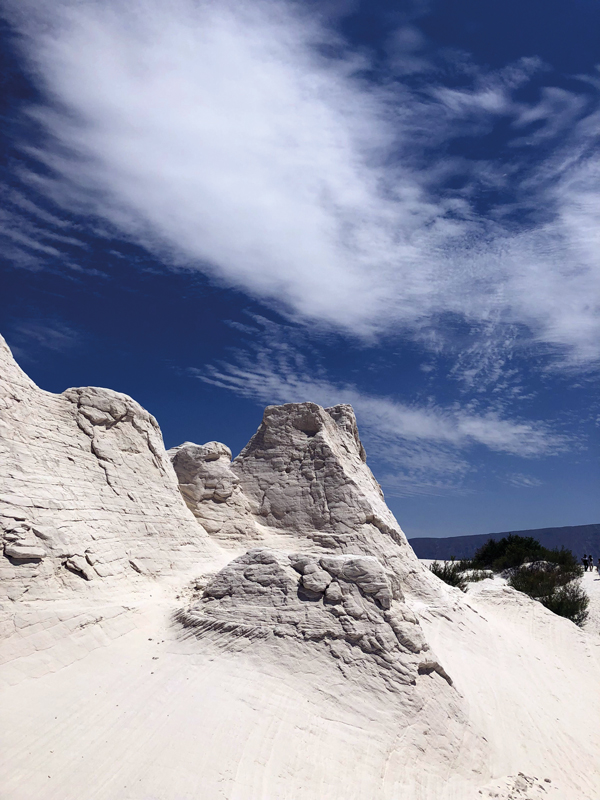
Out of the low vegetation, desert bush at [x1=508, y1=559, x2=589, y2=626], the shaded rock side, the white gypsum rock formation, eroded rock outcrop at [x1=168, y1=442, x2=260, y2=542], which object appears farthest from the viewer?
the low vegetation

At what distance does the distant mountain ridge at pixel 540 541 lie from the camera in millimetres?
65375

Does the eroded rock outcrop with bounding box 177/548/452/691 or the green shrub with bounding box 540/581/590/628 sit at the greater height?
the green shrub with bounding box 540/581/590/628

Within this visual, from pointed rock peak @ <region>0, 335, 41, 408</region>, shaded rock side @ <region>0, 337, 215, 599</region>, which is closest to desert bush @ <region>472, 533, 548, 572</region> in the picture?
shaded rock side @ <region>0, 337, 215, 599</region>

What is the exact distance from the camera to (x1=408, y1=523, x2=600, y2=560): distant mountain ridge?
214 ft

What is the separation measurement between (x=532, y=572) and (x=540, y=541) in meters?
44.3

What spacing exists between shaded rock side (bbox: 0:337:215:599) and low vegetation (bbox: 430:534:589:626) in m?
12.2

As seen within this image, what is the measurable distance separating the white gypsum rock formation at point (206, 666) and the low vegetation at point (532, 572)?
21.3 feet

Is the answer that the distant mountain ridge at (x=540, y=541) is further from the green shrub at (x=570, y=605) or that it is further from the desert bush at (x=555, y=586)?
the green shrub at (x=570, y=605)

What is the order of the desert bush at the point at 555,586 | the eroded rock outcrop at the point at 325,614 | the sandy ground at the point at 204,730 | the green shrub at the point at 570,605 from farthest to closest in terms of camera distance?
the desert bush at the point at 555,586 < the green shrub at the point at 570,605 < the eroded rock outcrop at the point at 325,614 < the sandy ground at the point at 204,730

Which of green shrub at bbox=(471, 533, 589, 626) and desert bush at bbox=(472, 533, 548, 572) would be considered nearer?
green shrub at bbox=(471, 533, 589, 626)

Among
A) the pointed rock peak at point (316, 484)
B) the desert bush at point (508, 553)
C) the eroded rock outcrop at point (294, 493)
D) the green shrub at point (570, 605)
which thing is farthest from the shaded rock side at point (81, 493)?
the desert bush at point (508, 553)

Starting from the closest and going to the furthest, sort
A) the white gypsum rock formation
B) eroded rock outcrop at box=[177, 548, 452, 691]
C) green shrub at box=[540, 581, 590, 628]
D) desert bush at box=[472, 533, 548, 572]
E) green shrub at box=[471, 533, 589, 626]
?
the white gypsum rock formation
eroded rock outcrop at box=[177, 548, 452, 691]
green shrub at box=[540, 581, 590, 628]
green shrub at box=[471, 533, 589, 626]
desert bush at box=[472, 533, 548, 572]

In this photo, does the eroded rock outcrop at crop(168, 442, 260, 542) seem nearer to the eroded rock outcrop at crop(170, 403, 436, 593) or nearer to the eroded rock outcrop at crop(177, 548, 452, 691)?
the eroded rock outcrop at crop(170, 403, 436, 593)

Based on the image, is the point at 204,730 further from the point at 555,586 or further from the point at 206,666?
the point at 555,586
